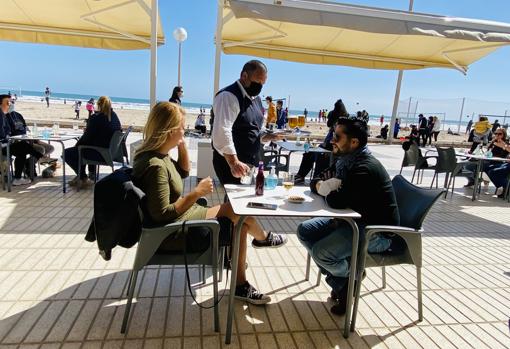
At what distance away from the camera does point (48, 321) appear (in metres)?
1.88

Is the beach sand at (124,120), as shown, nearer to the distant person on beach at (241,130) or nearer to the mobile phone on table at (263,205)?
the distant person on beach at (241,130)

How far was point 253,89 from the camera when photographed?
8.47 feet

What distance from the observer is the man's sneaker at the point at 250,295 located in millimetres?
2162

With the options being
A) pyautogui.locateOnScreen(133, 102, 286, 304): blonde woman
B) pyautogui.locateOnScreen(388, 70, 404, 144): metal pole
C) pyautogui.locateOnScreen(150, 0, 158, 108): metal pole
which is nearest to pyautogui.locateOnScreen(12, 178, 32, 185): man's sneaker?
pyautogui.locateOnScreen(150, 0, 158, 108): metal pole

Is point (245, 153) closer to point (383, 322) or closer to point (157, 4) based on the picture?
point (383, 322)

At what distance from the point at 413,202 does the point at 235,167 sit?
118 cm

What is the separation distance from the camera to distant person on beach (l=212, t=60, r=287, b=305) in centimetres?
243

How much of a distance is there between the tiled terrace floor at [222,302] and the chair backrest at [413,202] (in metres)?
0.64

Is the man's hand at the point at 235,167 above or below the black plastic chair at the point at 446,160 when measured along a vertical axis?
above

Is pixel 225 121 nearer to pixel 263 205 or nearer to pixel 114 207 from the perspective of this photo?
pixel 263 205

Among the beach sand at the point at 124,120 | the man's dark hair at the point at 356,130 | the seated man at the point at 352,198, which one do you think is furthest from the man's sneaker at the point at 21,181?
the beach sand at the point at 124,120

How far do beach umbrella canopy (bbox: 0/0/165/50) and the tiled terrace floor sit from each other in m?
3.22

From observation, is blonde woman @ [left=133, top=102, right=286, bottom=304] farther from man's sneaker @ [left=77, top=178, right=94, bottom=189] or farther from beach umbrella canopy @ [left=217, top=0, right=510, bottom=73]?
man's sneaker @ [left=77, top=178, right=94, bottom=189]

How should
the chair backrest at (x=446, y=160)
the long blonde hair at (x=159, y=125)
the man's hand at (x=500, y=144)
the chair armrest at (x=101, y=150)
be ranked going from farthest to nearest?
the man's hand at (x=500, y=144) → the chair backrest at (x=446, y=160) → the chair armrest at (x=101, y=150) → the long blonde hair at (x=159, y=125)
